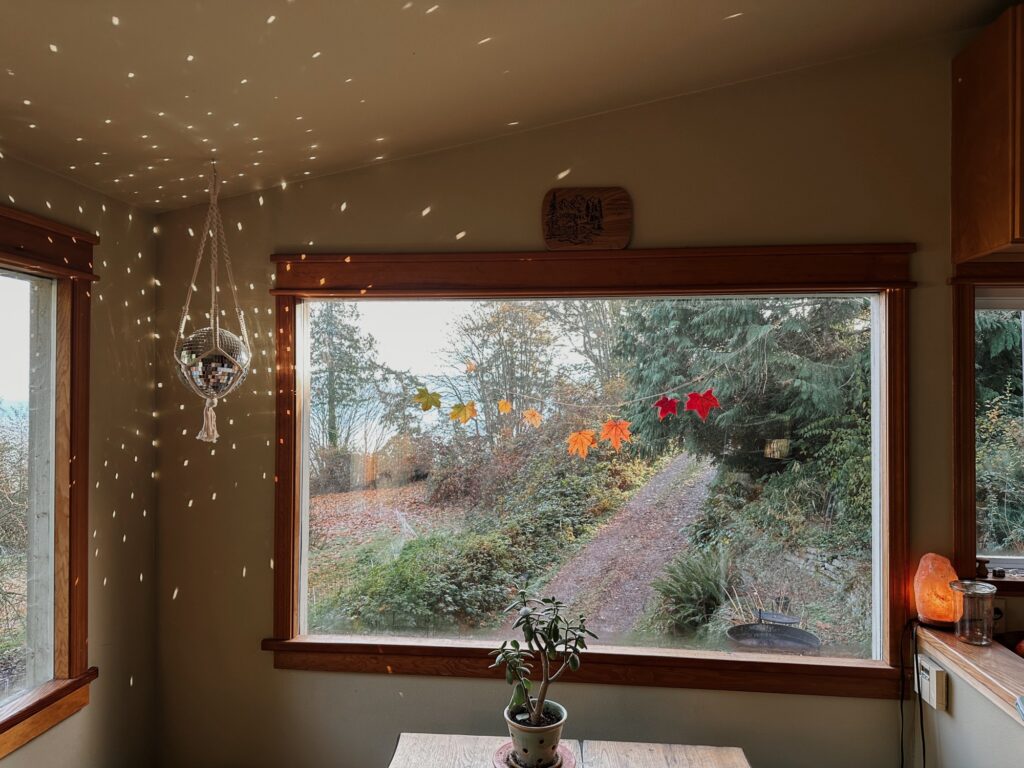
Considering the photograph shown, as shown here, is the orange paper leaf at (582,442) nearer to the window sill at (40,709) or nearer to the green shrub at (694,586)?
the green shrub at (694,586)

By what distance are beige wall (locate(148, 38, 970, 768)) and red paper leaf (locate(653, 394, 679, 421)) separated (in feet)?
1.69

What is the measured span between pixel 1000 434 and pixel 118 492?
2.79 m

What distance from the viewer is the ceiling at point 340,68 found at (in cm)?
152

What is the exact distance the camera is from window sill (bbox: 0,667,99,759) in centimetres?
191

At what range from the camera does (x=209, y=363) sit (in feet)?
7.00

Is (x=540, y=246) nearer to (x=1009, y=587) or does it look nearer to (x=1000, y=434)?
(x=1000, y=434)

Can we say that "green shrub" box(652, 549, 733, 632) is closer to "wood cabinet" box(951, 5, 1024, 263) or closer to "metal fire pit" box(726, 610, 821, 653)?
"metal fire pit" box(726, 610, 821, 653)

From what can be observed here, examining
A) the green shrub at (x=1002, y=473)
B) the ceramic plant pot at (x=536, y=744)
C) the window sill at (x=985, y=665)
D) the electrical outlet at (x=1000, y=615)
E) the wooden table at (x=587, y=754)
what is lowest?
the wooden table at (x=587, y=754)

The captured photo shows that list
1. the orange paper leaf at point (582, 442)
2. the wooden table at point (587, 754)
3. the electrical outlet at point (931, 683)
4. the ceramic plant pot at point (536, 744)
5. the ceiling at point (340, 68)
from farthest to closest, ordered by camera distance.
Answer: the orange paper leaf at point (582, 442) < the electrical outlet at point (931, 683) < the wooden table at point (587, 754) < the ceramic plant pot at point (536, 744) < the ceiling at point (340, 68)

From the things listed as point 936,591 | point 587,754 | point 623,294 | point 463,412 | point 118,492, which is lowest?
point 587,754

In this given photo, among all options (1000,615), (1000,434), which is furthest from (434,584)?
(1000,434)

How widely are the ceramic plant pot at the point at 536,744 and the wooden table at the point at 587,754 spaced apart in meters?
0.12

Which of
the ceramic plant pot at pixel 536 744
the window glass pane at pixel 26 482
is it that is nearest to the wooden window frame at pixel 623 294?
the ceramic plant pot at pixel 536 744

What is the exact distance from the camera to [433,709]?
2.45m
